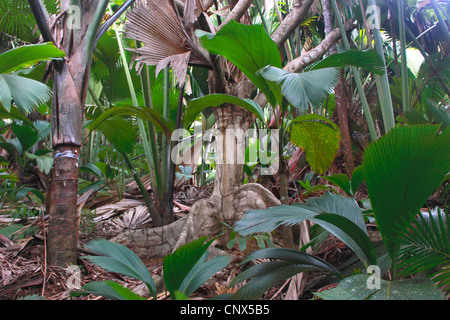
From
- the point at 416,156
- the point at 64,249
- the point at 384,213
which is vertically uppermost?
the point at 416,156

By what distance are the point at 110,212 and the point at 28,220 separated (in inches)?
24.0

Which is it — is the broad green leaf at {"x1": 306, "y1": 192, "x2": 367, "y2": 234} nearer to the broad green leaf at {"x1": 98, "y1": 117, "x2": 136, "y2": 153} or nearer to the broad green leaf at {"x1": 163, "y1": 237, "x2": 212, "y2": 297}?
the broad green leaf at {"x1": 163, "y1": 237, "x2": 212, "y2": 297}

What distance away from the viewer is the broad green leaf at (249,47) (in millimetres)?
1522

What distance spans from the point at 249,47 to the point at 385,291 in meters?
1.16

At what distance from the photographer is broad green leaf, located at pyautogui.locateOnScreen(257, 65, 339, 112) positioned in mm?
1244

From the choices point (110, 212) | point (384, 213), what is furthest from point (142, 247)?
point (384, 213)

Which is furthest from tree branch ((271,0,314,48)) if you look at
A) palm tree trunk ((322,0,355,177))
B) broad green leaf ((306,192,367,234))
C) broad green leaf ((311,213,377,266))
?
broad green leaf ((311,213,377,266))

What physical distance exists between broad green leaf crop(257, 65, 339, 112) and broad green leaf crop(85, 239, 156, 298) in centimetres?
87

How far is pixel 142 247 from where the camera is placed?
2.30 metres

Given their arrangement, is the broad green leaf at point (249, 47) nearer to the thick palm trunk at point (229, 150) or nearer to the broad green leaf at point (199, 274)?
the thick palm trunk at point (229, 150)

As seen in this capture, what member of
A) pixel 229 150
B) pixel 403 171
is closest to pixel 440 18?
pixel 229 150

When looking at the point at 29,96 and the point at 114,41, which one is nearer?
the point at 29,96
